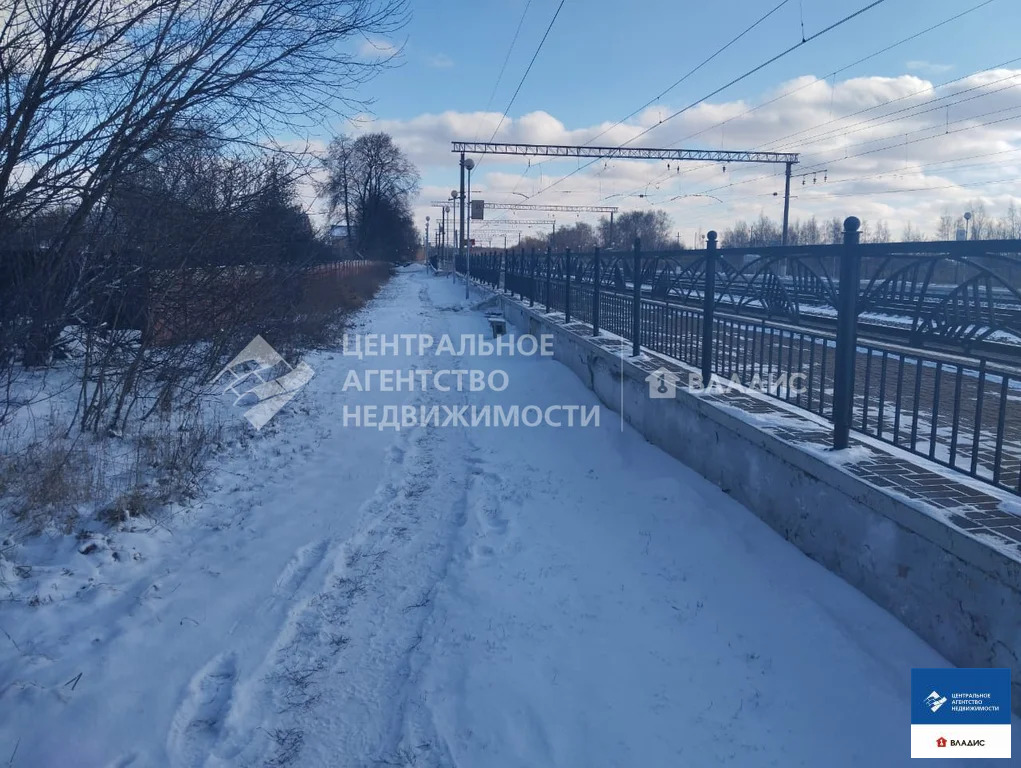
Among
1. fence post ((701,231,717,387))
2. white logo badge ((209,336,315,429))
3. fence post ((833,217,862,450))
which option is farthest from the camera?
white logo badge ((209,336,315,429))

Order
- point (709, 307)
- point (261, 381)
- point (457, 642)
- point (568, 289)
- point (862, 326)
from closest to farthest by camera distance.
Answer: point (457, 642)
point (709, 307)
point (261, 381)
point (862, 326)
point (568, 289)

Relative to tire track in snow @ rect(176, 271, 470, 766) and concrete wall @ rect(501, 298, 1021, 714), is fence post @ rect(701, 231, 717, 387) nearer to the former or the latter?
concrete wall @ rect(501, 298, 1021, 714)

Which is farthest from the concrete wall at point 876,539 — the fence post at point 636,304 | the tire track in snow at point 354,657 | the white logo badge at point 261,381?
the white logo badge at point 261,381

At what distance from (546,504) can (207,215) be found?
156 inches

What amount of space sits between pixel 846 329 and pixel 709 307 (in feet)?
6.56

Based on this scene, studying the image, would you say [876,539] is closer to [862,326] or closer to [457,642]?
[457,642]

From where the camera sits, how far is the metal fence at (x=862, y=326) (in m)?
3.83

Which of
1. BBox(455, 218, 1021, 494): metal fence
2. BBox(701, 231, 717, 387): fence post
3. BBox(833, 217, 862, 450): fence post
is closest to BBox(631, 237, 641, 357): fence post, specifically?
BBox(455, 218, 1021, 494): metal fence

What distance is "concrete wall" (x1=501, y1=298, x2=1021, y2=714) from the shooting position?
3.02m

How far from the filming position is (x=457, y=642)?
3865 mm

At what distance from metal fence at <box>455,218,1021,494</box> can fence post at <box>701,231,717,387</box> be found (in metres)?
0.01

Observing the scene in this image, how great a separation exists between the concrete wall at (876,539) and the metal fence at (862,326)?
440 millimetres

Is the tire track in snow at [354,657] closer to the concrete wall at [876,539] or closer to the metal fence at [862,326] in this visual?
the concrete wall at [876,539]

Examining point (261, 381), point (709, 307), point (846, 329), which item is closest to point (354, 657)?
point (846, 329)
